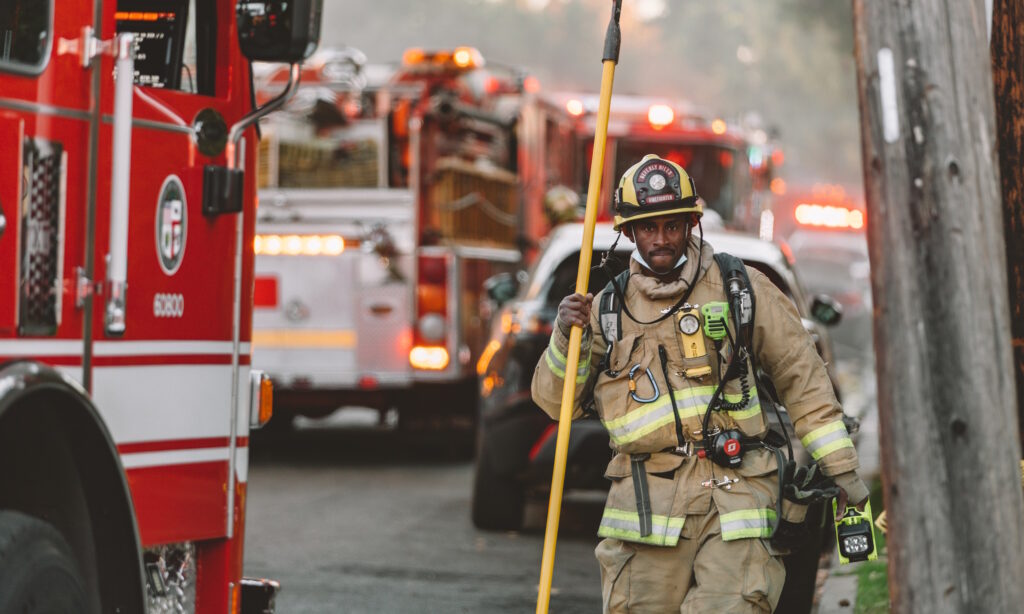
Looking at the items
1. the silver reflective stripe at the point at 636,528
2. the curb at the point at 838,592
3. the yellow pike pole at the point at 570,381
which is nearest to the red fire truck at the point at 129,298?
the yellow pike pole at the point at 570,381

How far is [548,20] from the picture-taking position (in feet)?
179

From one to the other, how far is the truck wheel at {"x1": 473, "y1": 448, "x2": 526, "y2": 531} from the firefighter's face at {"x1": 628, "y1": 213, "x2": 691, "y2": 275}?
15.8 feet

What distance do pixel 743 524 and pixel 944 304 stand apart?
2.84 ft

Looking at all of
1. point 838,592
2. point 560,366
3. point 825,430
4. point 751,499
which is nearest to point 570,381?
point 560,366

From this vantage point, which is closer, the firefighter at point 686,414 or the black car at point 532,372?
the firefighter at point 686,414

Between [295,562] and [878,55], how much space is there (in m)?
5.27

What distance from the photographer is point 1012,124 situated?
5922 millimetres

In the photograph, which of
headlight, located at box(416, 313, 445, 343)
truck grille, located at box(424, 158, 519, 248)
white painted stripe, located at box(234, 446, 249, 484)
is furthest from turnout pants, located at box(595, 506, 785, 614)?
truck grille, located at box(424, 158, 519, 248)

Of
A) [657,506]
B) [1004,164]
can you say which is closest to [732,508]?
[657,506]

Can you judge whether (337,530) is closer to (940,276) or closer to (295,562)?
(295,562)

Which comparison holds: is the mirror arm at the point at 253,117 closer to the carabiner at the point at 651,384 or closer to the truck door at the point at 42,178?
the truck door at the point at 42,178

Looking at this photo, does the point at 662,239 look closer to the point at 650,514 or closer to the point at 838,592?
the point at 650,514

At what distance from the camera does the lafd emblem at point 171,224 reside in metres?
4.32

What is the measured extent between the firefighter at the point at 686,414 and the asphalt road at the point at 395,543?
297cm
